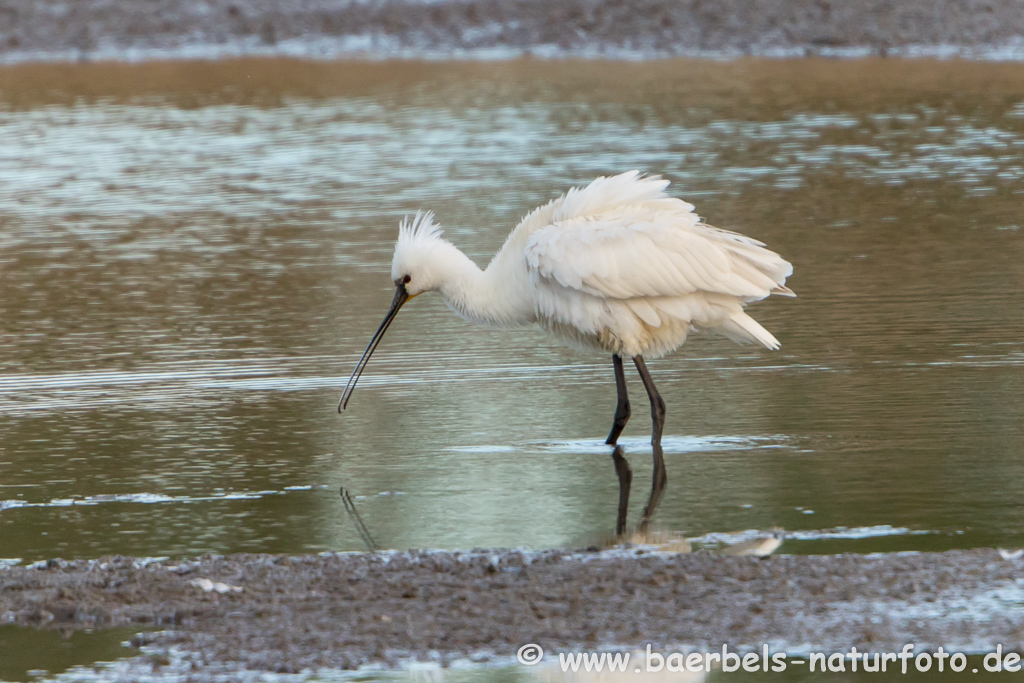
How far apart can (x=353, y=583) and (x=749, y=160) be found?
1417 centimetres

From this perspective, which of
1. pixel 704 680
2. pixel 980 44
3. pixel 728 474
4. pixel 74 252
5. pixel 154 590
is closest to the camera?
pixel 704 680

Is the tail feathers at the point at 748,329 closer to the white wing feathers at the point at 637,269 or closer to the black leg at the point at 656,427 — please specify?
the white wing feathers at the point at 637,269

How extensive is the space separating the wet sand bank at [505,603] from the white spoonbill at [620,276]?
5.12ft

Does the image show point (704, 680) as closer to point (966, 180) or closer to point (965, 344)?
point (965, 344)

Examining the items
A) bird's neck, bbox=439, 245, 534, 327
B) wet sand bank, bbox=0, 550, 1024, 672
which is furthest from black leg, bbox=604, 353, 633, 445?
wet sand bank, bbox=0, 550, 1024, 672

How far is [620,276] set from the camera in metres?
8.16

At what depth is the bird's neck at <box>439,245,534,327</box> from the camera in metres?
8.65

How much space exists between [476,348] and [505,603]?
525 cm

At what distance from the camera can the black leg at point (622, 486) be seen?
23.7ft

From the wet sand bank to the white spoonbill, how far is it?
1560 mm

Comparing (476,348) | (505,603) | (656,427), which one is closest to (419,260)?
(656,427)

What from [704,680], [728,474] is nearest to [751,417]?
[728,474]

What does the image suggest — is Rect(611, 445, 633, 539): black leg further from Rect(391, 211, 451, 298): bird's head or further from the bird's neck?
Rect(391, 211, 451, 298): bird's head

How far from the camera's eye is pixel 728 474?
7.91m
